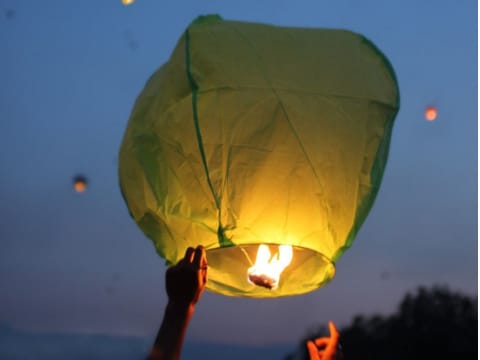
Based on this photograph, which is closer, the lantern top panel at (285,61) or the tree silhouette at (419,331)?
the lantern top panel at (285,61)

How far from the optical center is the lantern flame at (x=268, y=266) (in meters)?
3.73

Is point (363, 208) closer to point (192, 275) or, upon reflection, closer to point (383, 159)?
point (383, 159)

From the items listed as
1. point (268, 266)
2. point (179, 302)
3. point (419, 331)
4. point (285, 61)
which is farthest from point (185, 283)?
point (419, 331)

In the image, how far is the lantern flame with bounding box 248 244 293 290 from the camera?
3.73 meters

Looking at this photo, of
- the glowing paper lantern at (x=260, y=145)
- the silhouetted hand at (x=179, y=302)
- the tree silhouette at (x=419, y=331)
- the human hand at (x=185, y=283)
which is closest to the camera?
the silhouetted hand at (x=179, y=302)

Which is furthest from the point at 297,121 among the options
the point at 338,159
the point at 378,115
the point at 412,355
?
the point at 412,355

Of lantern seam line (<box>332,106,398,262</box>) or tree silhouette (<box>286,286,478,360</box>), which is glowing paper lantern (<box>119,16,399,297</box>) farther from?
tree silhouette (<box>286,286,478,360</box>)

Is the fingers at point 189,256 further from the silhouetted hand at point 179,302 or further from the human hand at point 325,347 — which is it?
the human hand at point 325,347

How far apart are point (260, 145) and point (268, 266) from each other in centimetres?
53

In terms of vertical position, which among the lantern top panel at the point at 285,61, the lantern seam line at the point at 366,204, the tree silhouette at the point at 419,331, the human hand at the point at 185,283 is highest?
the lantern top panel at the point at 285,61

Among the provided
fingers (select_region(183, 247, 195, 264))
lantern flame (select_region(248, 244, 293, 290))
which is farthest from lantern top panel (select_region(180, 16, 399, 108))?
fingers (select_region(183, 247, 195, 264))

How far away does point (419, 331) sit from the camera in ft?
87.4

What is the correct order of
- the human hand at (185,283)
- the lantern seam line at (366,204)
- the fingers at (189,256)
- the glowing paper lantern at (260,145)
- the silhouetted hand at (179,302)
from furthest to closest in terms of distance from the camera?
the lantern seam line at (366,204), the glowing paper lantern at (260,145), the fingers at (189,256), the human hand at (185,283), the silhouetted hand at (179,302)

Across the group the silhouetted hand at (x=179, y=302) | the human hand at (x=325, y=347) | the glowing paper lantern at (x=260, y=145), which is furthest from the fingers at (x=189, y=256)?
the human hand at (x=325, y=347)
